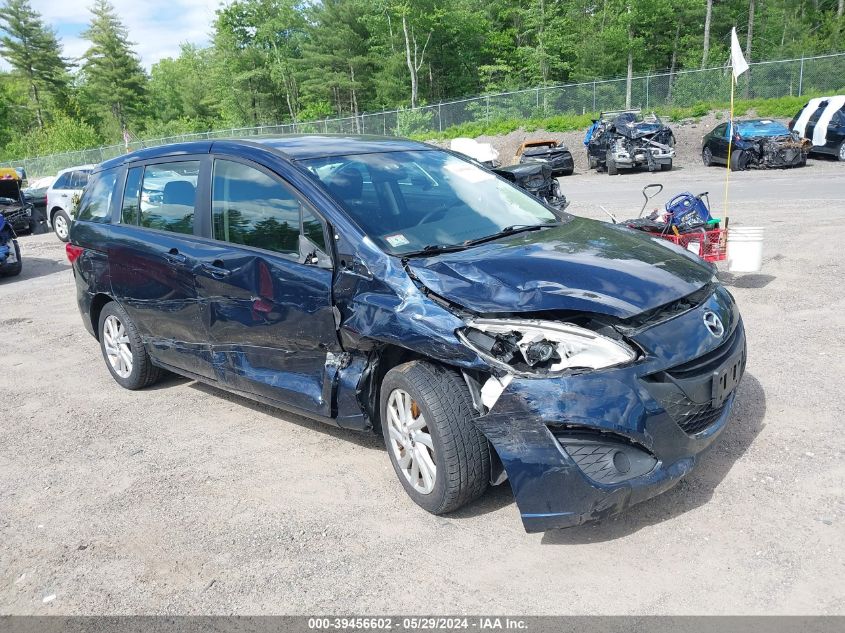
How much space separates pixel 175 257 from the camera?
498cm

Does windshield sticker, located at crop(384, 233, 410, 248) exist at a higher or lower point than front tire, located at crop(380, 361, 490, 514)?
higher

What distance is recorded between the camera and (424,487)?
143 inches

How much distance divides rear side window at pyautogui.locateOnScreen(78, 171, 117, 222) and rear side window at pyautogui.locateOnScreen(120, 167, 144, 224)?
245 millimetres

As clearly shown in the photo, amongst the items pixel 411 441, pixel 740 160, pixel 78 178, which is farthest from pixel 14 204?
pixel 740 160

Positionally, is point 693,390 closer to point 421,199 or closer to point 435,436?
point 435,436

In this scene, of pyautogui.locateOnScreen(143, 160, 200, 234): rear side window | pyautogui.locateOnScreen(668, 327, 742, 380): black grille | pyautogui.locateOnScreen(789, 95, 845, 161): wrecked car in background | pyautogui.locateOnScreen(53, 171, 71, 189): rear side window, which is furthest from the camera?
pyautogui.locateOnScreen(789, 95, 845, 161): wrecked car in background

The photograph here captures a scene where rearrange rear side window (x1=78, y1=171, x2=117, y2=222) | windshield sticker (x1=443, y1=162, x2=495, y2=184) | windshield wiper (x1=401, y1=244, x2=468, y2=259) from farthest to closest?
rear side window (x1=78, y1=171, x2=117, y2=222)
windshield sticker (x1=443, y1=162, x2=495, y2=184)
windshield wiper (x1=401, y1=244, x2=468, y2=259)

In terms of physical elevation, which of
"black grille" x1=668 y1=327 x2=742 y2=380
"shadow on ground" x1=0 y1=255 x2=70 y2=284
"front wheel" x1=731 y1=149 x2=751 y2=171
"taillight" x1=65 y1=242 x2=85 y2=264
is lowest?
"front wheel" x1=731 y1=149 x2=751 y2=171

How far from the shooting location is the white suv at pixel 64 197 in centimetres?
1795

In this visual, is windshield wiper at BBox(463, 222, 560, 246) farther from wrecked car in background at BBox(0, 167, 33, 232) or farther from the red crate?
wrecked car in background at BBox(0, 167, 33, 232)

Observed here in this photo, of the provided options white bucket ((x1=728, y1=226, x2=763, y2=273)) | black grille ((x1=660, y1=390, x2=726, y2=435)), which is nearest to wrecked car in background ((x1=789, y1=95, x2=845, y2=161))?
white bucket ((x1=728, y1=226, x2=763, y2=273))

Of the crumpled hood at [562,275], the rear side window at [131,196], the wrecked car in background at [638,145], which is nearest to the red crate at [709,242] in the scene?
the crumpled hood at [562,275]

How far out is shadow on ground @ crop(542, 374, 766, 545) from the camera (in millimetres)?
3381

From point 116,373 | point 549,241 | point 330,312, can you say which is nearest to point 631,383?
point 549,241
